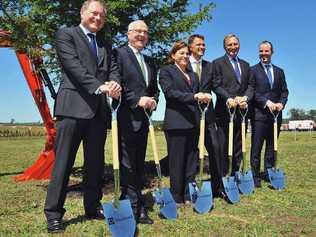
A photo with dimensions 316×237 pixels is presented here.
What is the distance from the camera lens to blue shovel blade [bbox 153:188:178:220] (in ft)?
18.9

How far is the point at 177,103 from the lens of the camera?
6.62m

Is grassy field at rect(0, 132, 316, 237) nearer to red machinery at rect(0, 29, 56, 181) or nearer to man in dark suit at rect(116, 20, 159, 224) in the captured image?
man in dark suit at rect(116, 20, 159, 224)

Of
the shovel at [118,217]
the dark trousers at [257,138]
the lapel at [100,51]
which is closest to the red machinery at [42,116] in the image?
the dark trousers at [257,138]

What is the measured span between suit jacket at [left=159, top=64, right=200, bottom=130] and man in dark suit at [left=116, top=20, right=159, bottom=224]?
75 cm

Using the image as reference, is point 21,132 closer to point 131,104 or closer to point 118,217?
point 131,104

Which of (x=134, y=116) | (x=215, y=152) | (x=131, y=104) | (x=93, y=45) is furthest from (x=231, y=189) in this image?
(x=93, y=45)

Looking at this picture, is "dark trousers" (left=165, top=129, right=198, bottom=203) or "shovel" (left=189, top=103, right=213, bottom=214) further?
"dark trousers" (left=165, top=129, right=198, bottom=203)

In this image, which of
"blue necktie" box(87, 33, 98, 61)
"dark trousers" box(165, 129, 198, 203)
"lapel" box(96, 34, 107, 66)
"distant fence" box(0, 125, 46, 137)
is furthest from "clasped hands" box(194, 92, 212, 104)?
"distant fence" box(0, 125, 46, 137)

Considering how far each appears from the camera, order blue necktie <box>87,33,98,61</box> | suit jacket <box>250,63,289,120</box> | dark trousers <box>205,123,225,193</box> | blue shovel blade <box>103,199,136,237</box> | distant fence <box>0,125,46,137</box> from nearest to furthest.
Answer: blue shovel blade <box>103,199,136,237</box> → blue necktie <box>87,33,98,61</box> → dark trousers <box>205,123,225,193</box> → suit jacket <box>250,63,289,120</box> → distant fence <box>0,125,46,137</box>

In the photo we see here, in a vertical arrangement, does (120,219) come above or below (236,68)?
below

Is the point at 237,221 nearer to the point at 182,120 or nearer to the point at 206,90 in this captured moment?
the point at 182,120

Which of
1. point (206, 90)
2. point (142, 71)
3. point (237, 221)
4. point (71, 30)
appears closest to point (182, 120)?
point (206, 90)

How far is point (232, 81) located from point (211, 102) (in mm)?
706

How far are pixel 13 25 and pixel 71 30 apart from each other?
313 centimetres
